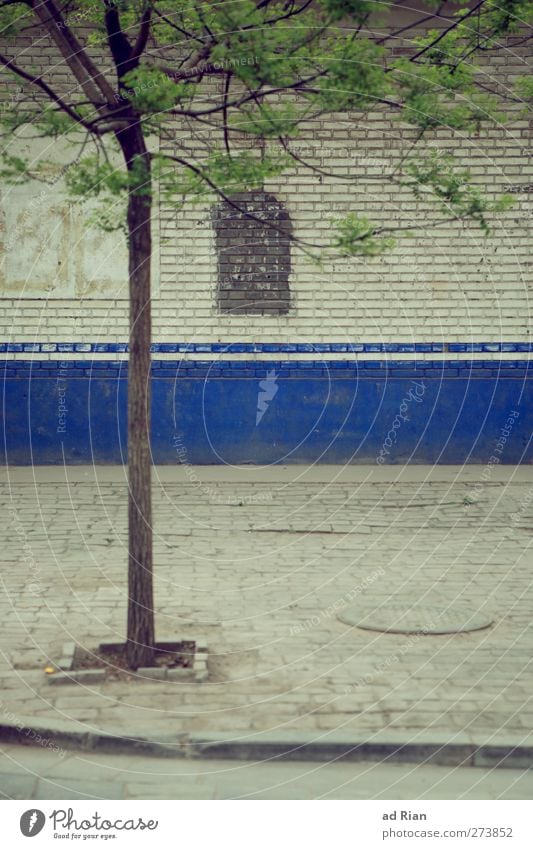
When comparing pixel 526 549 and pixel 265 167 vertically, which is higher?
pixel 265 167

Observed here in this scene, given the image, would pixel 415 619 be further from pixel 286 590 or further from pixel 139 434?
pixel 139 434

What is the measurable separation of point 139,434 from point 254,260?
723cm

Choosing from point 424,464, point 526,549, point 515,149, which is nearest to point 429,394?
point 424,464

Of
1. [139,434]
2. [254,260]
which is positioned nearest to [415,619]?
[139,434]

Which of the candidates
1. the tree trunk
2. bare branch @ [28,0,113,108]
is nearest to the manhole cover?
the tree trunk

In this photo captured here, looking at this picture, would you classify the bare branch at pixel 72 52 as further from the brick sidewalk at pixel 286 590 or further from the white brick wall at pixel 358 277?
the white brick wall at pixel 358 277

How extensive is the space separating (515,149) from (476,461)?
395cm

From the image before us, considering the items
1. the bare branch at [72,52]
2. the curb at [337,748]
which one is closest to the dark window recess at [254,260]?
the bare branch at [72,52]

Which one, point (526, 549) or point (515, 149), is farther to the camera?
point (515, 149)

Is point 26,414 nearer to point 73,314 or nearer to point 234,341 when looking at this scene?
point 73,314

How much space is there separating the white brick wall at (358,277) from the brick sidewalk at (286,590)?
1.78 metres

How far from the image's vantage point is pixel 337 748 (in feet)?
18.5

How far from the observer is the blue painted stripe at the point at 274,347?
13750 millimetres

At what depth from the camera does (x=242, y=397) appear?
13.8m
